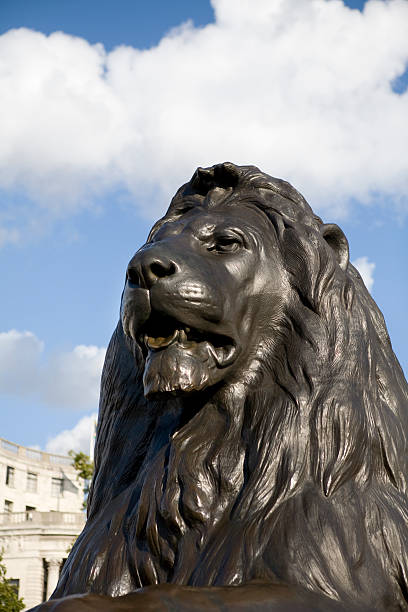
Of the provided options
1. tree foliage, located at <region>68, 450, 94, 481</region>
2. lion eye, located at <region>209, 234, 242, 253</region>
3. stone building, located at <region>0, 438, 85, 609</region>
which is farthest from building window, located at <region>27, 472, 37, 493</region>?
lion eye, located at <region>209, 234, 242, 253</region>

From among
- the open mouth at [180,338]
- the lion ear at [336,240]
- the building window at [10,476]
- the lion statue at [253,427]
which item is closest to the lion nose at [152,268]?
the lion statue at [253,427]

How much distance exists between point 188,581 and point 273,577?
0.81 ft

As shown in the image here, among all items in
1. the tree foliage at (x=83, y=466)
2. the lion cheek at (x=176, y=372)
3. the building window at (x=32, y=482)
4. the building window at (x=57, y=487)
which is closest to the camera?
the lion cheek at (x=176, y=372)

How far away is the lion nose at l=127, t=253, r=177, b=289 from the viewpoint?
259 cm

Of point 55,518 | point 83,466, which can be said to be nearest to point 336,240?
point 83,466

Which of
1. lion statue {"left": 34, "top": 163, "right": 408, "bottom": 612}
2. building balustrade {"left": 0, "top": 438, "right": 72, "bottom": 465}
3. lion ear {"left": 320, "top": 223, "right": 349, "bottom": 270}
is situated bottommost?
lion statue {"left": 34, "top": 163, "right": 408, "bottom": 612}

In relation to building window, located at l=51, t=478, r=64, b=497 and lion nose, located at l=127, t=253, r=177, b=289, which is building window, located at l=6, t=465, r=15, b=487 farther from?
lion nose, located at l=127, t=253, r=177, b=289

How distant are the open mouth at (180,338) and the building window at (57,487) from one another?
60080 millimetres

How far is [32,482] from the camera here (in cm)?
5928

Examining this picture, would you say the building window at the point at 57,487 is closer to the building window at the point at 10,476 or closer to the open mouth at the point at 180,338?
the building window at the point at 10,476

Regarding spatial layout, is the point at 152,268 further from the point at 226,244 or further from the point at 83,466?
the point at 83,466

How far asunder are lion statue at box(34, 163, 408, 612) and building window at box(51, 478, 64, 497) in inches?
2355

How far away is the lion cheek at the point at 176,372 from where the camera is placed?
2574 mm

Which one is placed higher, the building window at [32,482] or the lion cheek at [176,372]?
the building window at [32,482]
